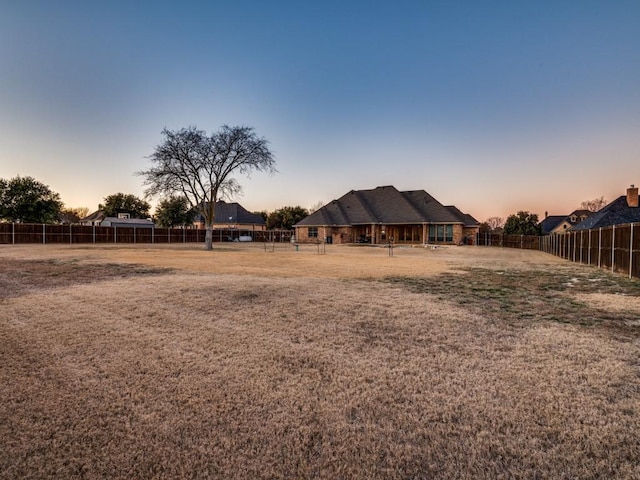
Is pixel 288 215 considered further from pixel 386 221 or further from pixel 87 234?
pixel 87 234

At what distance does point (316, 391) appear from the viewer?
2941mm

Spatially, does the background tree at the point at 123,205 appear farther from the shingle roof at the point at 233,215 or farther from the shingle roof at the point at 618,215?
the shingle roof at the point at 618,215

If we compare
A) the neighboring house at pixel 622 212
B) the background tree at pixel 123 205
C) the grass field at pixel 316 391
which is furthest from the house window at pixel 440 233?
the background tree at pixel 123 205

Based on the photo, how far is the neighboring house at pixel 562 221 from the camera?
63191 mm

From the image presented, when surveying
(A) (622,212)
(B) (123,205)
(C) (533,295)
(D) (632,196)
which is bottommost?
(C) (533,295)

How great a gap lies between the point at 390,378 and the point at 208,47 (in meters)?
19.9

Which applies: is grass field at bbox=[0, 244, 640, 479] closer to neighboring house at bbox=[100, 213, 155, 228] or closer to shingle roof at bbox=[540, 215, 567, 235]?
neighboring house at bbox=[100, 213, 155, 228]

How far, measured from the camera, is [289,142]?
28.6 metres

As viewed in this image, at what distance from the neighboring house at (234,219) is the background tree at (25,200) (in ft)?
81.1

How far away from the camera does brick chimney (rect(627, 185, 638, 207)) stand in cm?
3102

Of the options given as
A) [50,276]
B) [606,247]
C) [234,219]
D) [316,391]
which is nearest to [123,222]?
[234,219]

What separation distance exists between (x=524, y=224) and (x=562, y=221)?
66.2 feet

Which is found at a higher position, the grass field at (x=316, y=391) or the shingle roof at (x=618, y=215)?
the shingle roof at (x=618, y=215)

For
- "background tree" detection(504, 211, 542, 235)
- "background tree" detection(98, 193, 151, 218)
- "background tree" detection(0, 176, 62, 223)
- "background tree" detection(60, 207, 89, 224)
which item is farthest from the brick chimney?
"background tree" detection(60, 207, 89, 224)
